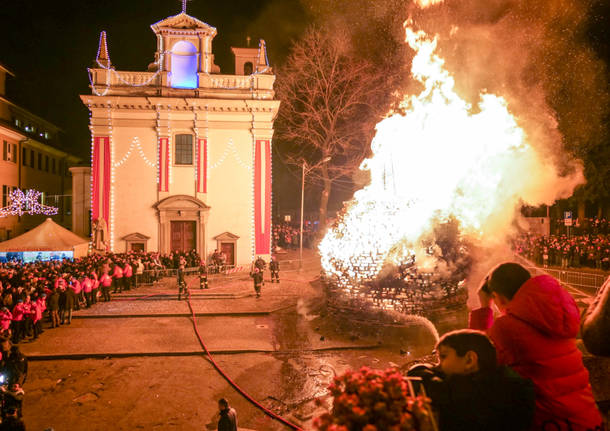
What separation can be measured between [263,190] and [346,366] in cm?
1804

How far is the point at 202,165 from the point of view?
26703 mm

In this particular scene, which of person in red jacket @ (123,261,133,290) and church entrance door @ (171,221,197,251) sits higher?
church entrance door @ (171,221,197,251)

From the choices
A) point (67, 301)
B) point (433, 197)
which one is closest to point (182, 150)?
point (67, 301)

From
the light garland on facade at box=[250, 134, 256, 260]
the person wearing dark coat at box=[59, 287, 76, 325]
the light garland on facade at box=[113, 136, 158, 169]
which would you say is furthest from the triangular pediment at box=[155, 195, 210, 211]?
the person wearing dark coat at box=[59, 287, 76, 325]

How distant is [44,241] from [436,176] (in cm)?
2155

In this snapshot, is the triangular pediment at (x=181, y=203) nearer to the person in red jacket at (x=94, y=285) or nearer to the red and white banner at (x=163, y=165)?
the red and white banner at (x=163, y=165)

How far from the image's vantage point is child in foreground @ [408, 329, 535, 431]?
8.86 ft

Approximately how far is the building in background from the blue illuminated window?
→ 13.4m

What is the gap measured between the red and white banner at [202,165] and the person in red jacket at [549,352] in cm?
2522

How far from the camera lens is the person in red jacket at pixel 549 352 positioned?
293 cm

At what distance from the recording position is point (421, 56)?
1391 cm

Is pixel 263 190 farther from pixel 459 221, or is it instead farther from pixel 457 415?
pixel 457 415

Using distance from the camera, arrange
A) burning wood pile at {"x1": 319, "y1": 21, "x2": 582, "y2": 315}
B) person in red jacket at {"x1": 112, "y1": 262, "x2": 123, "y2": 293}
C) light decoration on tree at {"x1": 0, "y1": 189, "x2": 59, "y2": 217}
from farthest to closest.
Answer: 1. light decoration on tree at {"x1": 0, "y1": 189, "x2": 59, "y2": 217}
2. person in red jacket at {"x1": 112, "y1": 262, "x2": 123, "y2": 293}
3. burning wood pile at {"x1": 319, "y1": 21, "x2": 582, "y2": 315}

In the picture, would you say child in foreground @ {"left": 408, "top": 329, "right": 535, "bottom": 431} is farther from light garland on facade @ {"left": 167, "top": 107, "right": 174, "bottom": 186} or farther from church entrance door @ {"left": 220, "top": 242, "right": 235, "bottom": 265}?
light garland on facade @ {"left": 167, "top": 107, "right": 174, "bottom": 186}
